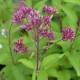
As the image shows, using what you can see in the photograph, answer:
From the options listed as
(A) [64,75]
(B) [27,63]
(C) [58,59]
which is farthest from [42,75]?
(A) [64,75]

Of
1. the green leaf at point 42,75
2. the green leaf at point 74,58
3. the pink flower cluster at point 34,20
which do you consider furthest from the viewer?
the green leaf at point 74,58

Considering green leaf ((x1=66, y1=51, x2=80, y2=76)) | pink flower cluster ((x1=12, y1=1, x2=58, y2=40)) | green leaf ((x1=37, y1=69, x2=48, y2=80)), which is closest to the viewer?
pink flower cluster ((x1=12, y1=1, x2=58, y2=40))

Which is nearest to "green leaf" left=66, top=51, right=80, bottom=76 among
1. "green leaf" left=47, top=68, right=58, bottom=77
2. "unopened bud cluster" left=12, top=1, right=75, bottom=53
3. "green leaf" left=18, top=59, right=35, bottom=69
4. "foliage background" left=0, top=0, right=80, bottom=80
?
"foliage background" left=0, top=0, right=80, bottom=80

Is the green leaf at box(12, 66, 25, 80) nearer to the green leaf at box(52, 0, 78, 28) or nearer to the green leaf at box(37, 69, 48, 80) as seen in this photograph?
the green leaf at box(37, 69, 48, 80)

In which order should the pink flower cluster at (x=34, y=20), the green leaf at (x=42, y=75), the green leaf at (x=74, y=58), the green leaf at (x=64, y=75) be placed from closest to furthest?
Result: the pink flower cluster at (x=34, y=20)
the green leaf at (x=42, y=75)
the green leaf at (x=74, y=58)
the green leaf at (x=64, y=75)

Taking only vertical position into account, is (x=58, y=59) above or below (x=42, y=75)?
above

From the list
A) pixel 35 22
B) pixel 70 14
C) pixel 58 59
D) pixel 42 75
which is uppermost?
pixel 70 14

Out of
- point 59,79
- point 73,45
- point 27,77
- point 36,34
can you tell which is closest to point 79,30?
point 73,45

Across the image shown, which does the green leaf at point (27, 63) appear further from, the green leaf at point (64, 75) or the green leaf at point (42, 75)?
the green leaf at point (64, 75)

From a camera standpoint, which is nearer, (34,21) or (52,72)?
(34,21)

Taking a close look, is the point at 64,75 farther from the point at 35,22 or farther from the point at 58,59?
the point at 35,22

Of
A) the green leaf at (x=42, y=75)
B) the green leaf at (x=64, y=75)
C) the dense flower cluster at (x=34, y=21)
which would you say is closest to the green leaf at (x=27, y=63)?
the green leaf at (x=42, y=75)
